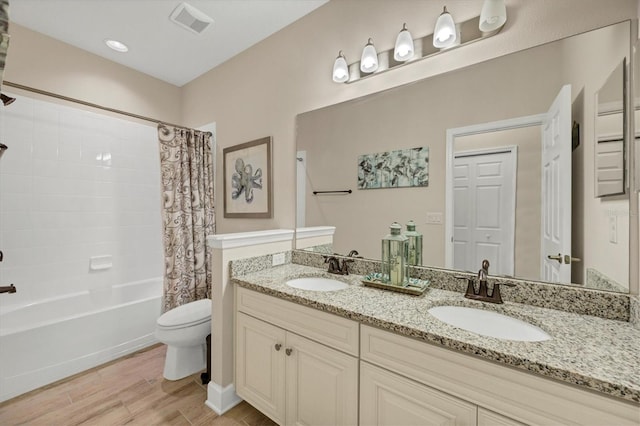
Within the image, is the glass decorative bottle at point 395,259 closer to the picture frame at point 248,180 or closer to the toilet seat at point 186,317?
the picture frame at point 248,180

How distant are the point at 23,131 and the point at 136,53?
3.66 ft

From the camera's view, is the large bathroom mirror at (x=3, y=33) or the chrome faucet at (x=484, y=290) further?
the chrome faucet at (x=484, y=290)

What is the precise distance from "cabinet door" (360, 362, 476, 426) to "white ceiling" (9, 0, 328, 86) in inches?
89.6

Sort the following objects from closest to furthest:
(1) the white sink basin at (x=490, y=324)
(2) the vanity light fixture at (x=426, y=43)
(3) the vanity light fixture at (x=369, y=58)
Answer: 1. (1) the white sink basin at (x=490, y=324)
2. (2) the vanity light fixture at (x=426, y=43)
3. (3) the vanity light fixture at (x=369, y=58)

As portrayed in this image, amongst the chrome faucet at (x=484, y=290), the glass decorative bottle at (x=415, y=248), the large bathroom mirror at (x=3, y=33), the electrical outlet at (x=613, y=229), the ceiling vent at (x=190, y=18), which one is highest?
the ceiling vent at (x=190, y=18)

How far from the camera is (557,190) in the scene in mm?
1151

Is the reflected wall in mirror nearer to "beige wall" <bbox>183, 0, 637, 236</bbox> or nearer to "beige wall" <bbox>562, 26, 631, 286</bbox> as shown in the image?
"beige wall" <bbox>562, 26, 631, 286</bbox>

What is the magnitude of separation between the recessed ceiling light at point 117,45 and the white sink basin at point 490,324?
3.12 meters

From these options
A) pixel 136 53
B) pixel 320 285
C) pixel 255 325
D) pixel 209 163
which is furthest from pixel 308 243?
pixel 136 53

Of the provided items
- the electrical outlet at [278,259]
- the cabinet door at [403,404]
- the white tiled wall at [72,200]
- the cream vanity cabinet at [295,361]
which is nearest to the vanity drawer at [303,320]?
the cream vanity cabinet at [295,361]

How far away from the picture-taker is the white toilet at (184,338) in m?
1.87

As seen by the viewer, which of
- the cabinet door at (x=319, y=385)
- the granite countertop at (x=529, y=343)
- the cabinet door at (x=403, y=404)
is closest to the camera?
the granite countertop at (x=529, y=343)

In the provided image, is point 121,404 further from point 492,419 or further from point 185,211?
point 492,419

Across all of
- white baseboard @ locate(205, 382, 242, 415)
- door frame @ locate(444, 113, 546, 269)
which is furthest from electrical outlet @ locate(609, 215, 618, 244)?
white baseboard @ locate(205, 382, 242, 415)
